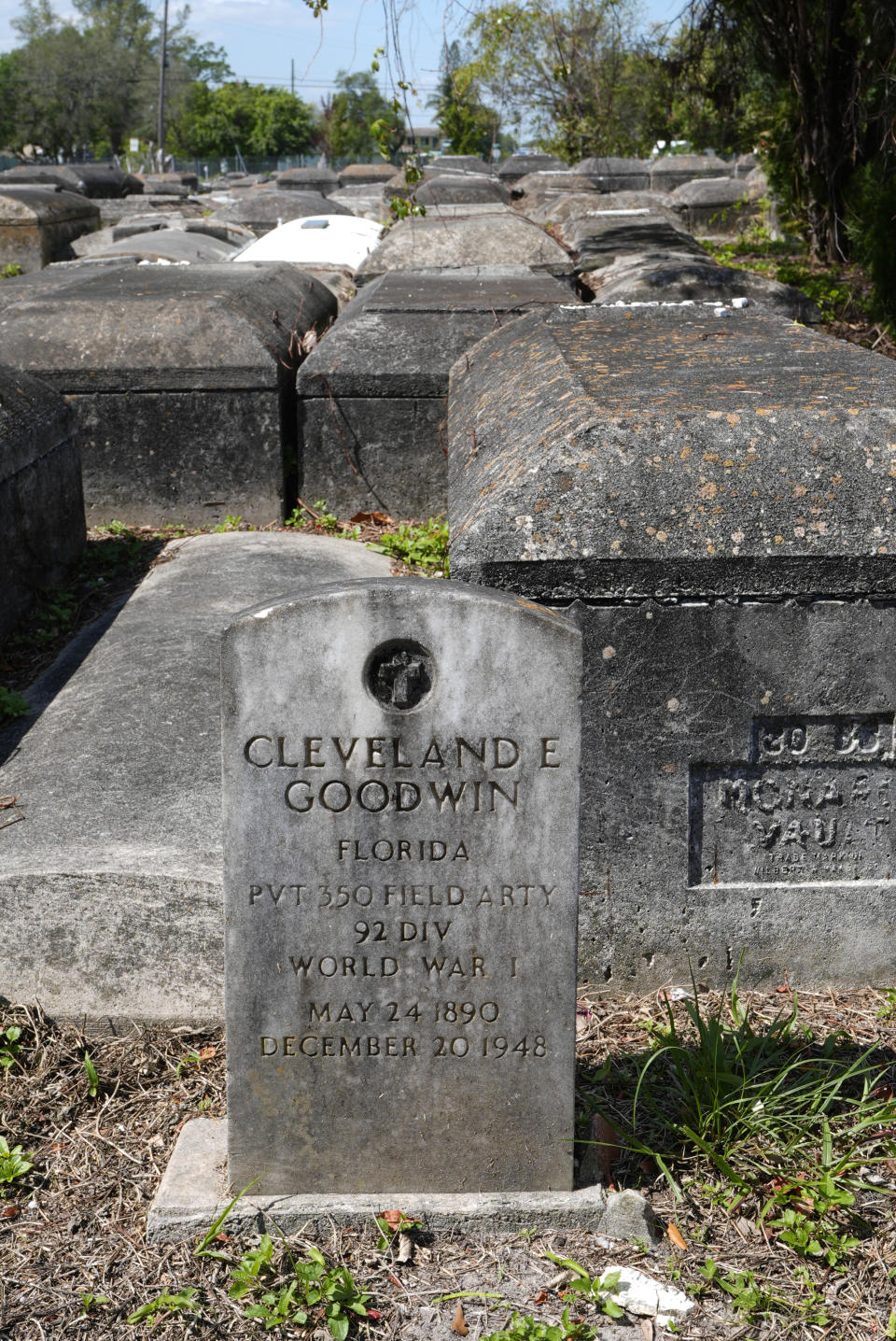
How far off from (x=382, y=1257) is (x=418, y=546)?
3.91m

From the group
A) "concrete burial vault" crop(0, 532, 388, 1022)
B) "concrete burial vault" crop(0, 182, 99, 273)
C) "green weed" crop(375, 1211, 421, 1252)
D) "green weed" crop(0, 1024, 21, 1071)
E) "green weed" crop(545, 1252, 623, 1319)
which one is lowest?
"green weed" crop(545, 1252, 623, 1319)

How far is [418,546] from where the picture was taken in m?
5.81

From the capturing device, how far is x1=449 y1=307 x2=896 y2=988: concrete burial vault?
2.75 m

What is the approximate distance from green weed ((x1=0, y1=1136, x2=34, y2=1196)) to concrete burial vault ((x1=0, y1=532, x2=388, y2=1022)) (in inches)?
16.6

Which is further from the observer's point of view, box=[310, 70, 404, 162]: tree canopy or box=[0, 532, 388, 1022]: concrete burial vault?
box=[310, 70, 404, 162]: tree canopy

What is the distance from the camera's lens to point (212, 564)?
17.3ft

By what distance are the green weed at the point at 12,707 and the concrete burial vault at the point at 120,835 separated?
44 millimetres

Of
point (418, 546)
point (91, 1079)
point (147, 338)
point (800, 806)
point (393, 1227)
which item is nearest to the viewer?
point (393, 1227)

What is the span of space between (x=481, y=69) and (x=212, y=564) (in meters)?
4.56

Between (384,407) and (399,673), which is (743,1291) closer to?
(399,673)

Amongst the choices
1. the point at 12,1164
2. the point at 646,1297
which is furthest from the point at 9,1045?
the point at 646,1297

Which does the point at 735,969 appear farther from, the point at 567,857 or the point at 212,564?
the point at 212,564

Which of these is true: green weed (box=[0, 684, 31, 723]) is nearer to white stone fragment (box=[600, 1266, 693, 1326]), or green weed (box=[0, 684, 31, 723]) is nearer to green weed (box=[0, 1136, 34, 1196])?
green weed (box=[0, 1136, 34, 1196])

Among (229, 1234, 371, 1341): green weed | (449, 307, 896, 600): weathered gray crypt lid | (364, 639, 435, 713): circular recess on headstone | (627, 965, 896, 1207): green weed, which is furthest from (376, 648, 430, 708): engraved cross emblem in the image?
(229, 1234, 371, 1341): green weed
